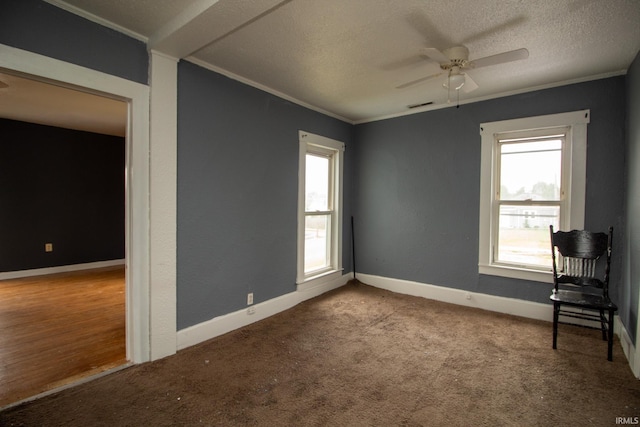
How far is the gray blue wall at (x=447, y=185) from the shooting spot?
2.97m

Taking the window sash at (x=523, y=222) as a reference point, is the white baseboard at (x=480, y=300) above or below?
below

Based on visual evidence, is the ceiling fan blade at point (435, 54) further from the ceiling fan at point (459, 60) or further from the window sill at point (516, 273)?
the window sill at point (516, 273)

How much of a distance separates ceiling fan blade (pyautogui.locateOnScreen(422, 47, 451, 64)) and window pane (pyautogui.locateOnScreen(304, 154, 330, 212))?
6.86ft

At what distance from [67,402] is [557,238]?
4034 mm

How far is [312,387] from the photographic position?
2100 millimetres

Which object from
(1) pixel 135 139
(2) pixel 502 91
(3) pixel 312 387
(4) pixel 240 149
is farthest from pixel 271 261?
(2) pixel 502 91

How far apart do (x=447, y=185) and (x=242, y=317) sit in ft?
9.27

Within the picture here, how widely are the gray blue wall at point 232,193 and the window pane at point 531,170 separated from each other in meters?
2.39

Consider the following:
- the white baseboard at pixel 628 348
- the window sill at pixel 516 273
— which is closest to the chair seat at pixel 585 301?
the white baseboard at pixel 628 348

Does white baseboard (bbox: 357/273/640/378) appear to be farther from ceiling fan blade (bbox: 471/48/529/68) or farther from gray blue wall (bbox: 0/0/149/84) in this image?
gray blue wall (bbox: 0/0/149/84)

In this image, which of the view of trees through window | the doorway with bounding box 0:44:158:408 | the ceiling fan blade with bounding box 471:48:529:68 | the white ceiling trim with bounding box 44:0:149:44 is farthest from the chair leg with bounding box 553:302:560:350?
the white ceiling trim with bounding box 44:0:149:44

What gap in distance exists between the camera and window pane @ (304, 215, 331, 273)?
162 inches

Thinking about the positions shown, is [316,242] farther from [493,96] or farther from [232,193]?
[493,96]

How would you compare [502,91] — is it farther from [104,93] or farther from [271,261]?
[104,93]
